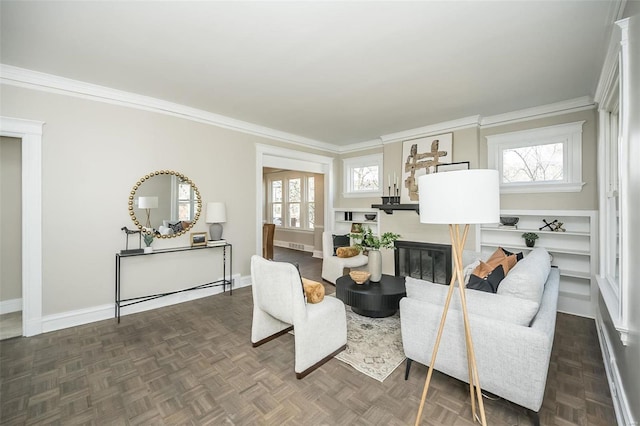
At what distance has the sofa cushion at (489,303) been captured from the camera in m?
1.67

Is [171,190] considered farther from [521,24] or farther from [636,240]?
[636,240]

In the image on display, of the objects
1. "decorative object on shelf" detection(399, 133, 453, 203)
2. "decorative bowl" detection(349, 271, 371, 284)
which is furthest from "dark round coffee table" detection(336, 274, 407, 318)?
"decorative object on shelf" detection(399, 133, 453, 203)

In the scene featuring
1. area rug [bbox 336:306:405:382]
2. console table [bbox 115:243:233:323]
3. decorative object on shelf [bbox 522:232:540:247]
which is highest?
decorative object on shelf [bbox 522:232:540:247]

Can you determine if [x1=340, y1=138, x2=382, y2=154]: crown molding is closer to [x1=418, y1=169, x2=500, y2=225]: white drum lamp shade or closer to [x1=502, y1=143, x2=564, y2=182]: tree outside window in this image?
[x1=502, y1=143, x2=564, y2=182]: tree outside window

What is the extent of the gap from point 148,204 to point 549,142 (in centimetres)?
542

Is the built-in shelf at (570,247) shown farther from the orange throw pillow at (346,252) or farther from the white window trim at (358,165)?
the white window trim at (358,165)

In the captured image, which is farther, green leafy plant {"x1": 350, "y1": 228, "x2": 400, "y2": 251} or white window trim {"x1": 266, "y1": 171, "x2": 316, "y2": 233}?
white window trim {"x1": 266, "y1": 171, "x2": 316, "y2": 233}

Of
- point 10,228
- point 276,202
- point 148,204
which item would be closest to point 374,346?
point 148,204

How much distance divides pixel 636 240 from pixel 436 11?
6.04 ft

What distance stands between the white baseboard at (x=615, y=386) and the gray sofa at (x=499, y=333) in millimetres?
501

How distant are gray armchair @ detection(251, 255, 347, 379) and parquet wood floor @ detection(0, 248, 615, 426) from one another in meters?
0.11

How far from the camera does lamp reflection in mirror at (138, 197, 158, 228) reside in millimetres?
3531

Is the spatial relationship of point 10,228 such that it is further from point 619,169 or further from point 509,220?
point 509,220

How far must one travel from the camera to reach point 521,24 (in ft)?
6.87
